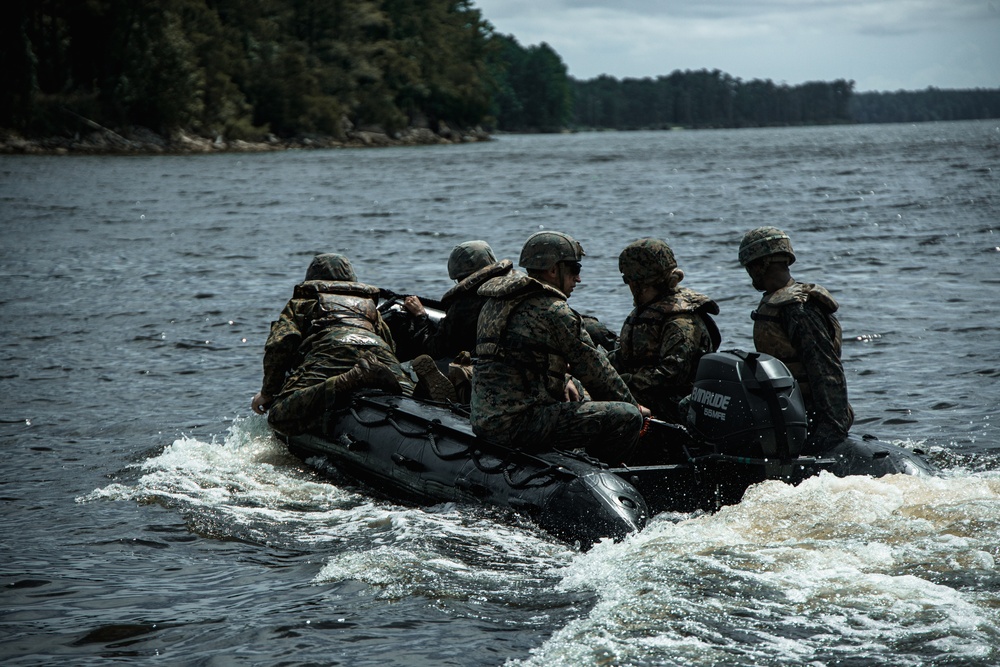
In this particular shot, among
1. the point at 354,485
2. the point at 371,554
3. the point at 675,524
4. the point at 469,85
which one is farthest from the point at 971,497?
the point at 469,85

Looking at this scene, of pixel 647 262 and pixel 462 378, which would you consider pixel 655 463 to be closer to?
pixel 647 262

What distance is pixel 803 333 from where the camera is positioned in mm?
7414

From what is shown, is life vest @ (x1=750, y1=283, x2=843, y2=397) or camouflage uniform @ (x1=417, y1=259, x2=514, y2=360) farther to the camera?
camouflage uniform @ (x1=417, y1=259, x2=514, y2=360)

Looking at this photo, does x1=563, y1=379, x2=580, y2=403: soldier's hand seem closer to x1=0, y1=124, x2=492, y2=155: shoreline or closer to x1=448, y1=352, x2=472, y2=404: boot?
x1=448, y1=352, x2=472, y2=404: boot

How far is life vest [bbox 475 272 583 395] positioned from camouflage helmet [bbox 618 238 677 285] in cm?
79

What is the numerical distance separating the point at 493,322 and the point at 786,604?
2515 millimetres

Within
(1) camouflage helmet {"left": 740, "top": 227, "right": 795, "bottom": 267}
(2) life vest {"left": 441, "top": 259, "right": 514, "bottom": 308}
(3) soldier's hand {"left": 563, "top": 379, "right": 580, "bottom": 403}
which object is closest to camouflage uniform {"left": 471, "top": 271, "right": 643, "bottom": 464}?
(3) soldier's hand {"left": 563, "top": 379, "right": 580, "bottom": 403}

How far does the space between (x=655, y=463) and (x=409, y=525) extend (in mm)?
1748

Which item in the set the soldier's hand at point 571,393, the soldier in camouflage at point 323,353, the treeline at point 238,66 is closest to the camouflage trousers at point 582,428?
the soldier's hand at point 571,393

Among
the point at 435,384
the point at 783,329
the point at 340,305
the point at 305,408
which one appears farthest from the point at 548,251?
the point at 340,305

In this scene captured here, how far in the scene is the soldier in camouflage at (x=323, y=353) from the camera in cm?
920

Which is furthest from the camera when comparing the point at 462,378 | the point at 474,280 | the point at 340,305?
the point at 340,305

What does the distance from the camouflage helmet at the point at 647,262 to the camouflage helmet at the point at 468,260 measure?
234 centimetres

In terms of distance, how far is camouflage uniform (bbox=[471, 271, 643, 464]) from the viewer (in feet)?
23.2
